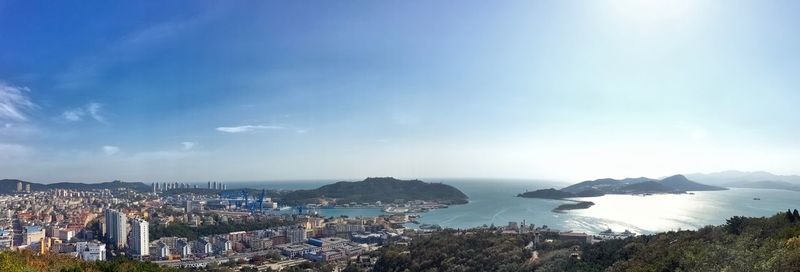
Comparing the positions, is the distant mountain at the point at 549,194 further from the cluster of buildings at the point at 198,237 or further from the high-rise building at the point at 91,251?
the high-rise building at the point at 91,251

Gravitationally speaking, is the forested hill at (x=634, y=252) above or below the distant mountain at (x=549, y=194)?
above

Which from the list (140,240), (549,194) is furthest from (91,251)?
(549,194)

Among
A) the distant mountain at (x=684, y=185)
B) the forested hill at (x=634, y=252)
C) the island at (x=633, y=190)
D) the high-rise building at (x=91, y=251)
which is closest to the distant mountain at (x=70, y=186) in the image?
the high-rise building at (x=91, y=251)

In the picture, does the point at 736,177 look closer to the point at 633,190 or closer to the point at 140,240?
the point at 633,190

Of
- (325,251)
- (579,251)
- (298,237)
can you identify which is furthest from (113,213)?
(579,251)

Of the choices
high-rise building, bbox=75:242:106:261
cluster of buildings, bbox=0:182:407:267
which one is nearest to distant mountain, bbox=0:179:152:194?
cluster of buildings, bbox=0:182:407:267

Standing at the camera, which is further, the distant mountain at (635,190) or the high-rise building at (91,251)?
the distant mountain at (635,190)

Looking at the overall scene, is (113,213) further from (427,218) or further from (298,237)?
(427,218)
